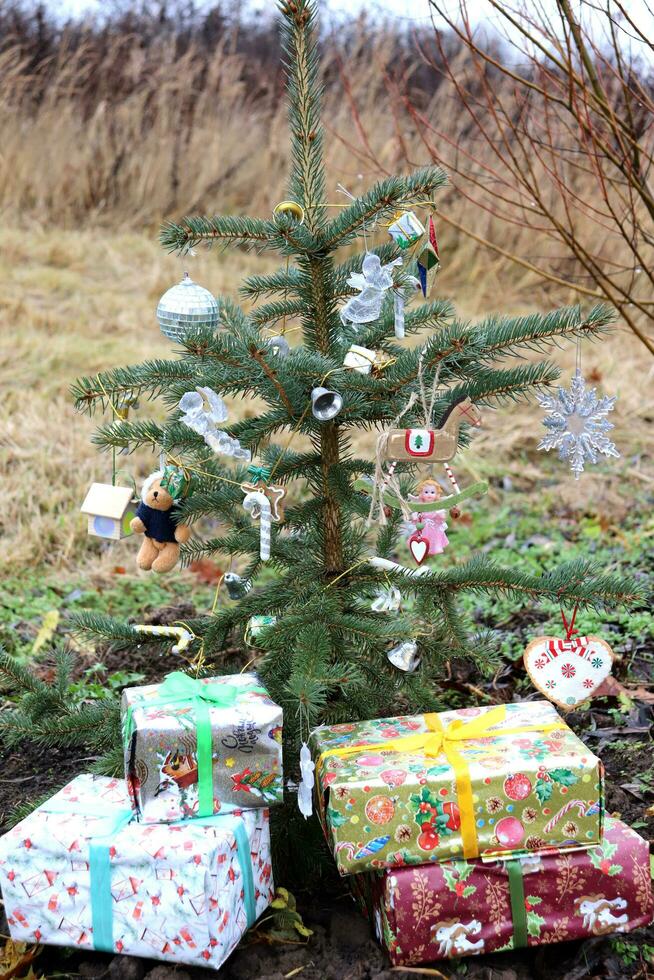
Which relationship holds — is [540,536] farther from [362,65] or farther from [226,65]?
[226,65]

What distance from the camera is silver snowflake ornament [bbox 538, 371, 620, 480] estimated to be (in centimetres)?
202

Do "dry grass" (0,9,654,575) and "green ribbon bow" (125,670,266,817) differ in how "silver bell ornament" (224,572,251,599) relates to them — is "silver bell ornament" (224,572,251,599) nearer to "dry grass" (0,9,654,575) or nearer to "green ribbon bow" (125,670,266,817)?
"green ribbon bow" (125,670,266,817)

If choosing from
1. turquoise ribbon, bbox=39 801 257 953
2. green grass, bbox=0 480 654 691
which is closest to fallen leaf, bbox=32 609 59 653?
green grass, bbox=0 480 654 691

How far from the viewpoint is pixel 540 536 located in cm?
441

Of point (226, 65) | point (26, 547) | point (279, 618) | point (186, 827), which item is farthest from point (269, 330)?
point (226, 65)

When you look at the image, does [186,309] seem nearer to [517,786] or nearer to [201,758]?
[201,758]

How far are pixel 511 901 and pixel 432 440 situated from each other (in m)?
0.89

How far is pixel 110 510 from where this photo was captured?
7.19ft

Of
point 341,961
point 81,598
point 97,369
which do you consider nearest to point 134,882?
point 341,961

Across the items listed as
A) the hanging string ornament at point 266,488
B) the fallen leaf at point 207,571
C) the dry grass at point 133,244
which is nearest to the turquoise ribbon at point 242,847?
the hanging string ornament at point 266,488

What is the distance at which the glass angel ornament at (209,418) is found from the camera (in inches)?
74.1

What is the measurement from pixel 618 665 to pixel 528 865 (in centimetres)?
129

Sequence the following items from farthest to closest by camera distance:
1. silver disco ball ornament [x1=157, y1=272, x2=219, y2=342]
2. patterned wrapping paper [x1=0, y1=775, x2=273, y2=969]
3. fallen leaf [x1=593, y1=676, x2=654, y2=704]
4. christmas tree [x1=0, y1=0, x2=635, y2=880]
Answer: fallen leaf [x1=593, y1=676, x2=654, y2=704]
silver disco ball ornament [x1=157, y1=272, x2=219, y2=342]
christmas tree [x1=0, y1=0, x2=635, y2=880]
patterned wrapping paper [x1=0, y1=775, x2=273, y2=969]

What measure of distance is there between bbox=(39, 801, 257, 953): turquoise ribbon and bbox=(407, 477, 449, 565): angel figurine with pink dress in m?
0.67
